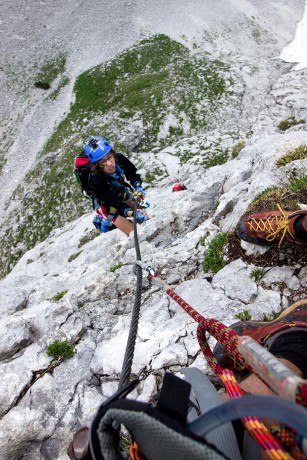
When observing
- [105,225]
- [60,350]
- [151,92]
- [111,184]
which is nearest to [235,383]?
[60,350]

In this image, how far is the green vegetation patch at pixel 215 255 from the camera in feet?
20.8

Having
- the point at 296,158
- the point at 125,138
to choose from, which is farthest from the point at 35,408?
the point at 125,138

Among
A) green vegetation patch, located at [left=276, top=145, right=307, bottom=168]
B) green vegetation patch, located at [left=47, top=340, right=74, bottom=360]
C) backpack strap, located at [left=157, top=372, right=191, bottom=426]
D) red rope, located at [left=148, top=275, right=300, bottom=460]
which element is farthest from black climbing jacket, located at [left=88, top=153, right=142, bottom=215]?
backpack strap, located at [left=157, top=372, right=191, bottom=426]

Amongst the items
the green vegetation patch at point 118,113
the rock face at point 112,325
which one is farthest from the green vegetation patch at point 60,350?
the green vegetation patch at point 118,113

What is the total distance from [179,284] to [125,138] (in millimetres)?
24772

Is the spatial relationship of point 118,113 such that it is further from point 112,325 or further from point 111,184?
point 112,325

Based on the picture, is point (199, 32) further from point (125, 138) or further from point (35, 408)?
point (35, 408)

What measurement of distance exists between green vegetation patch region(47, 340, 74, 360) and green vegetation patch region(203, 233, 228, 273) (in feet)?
9.75

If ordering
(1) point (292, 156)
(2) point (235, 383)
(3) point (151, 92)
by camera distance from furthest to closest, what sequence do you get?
(3) point (151, 92), (1) point (292, 156), (2) point (235, 383)

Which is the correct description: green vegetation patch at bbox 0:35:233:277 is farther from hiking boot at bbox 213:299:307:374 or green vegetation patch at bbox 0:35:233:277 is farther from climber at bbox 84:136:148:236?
hiking boot at bbox 213:299:307:374

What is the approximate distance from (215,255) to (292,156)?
4.35 meters

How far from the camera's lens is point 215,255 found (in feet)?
21.6

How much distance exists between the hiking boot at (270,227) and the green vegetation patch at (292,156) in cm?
359

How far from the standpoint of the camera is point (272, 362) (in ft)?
5.40
